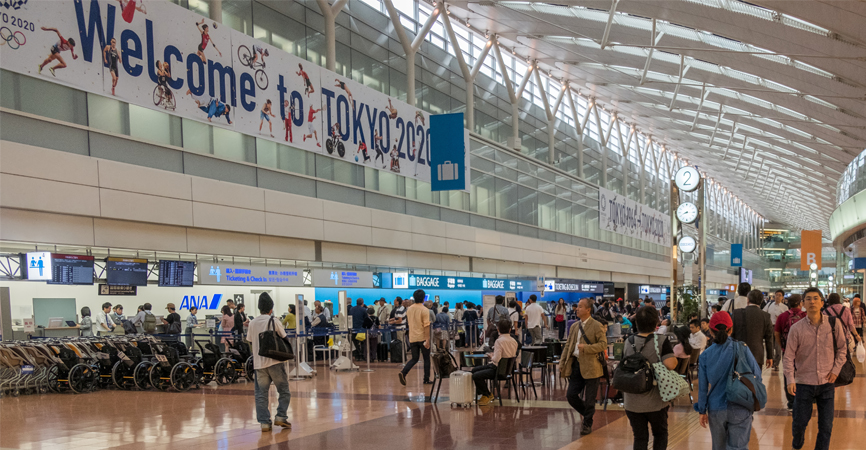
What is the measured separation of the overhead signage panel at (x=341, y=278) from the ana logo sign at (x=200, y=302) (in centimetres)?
296

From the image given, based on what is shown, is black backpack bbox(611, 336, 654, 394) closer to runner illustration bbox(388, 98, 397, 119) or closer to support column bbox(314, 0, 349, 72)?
support column bbox(314, 0, 349, 72)

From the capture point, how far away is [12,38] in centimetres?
1219

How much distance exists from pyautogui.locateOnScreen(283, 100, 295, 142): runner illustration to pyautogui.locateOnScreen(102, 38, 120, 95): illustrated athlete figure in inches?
185

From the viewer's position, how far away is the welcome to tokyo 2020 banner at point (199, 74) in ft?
41.7

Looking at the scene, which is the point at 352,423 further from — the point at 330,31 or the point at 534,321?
the point at 330,31

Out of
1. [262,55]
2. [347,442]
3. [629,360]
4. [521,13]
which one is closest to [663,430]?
[629,360]

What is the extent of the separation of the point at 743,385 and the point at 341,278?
17605 mm

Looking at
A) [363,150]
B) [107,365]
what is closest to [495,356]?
[107,365]

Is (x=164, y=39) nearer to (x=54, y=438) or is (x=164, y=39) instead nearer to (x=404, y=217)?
(x=54, y=438)

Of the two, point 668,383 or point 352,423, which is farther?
point 352,423

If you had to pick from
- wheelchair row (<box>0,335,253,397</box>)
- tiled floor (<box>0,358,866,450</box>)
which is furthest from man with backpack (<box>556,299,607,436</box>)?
wheelchair row (<box>0,335,253,397</box>)

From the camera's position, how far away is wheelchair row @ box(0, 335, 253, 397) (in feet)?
44.3

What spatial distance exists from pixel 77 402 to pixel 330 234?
380 inches

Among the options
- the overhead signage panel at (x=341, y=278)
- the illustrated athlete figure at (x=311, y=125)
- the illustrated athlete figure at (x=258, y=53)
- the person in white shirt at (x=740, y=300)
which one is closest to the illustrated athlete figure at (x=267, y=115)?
the illustrated athlete figure at (x=258, y=53)
